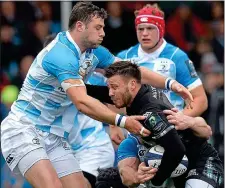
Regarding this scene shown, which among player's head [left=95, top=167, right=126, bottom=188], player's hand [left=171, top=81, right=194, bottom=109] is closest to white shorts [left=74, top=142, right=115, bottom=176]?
player's head [left=95, top=167, right=126, bottom=188]

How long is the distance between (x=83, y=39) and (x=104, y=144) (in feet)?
5.94

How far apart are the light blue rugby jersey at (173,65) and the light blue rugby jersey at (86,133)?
1.64 ft

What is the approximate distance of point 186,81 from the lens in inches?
361

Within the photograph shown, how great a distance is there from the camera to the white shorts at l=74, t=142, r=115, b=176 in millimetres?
8945

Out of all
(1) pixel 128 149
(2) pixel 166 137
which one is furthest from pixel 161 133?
(1) pixel 128 149

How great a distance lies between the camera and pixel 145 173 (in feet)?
23.7

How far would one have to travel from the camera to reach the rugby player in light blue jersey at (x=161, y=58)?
916 cm

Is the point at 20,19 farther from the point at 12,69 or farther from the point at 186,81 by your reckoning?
the point at 186,81

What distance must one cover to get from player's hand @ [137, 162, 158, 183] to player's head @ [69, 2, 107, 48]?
1140 mm

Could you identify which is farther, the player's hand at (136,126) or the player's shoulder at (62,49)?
the player's shoulder at (62,49)

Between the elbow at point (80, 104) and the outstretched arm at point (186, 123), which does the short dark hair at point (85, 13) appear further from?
the outstretched arm at point (186, 123)

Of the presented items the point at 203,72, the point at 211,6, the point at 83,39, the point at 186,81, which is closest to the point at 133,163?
the point at 83,39

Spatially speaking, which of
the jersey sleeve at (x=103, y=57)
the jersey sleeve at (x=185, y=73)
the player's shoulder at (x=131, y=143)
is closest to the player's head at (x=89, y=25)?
the jersey sleeve at (x=103, y=57)

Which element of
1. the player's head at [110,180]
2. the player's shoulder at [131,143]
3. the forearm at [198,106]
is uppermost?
the player's shoulder at [131,143]
